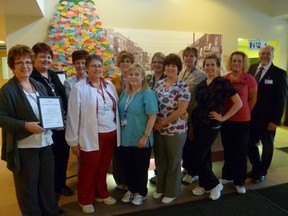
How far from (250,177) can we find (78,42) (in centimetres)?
356

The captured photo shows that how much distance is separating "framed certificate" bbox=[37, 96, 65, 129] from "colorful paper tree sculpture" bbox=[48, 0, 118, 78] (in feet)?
7.96

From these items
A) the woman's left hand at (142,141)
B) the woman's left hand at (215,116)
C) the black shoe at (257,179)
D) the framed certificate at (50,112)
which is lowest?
the black shoe at (257,179)

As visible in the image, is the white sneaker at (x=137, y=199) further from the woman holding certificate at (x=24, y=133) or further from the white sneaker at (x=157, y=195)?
the woman holding certificate at (x=24, y=133)

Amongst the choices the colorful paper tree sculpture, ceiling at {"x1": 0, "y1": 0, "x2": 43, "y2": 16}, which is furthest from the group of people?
the colorful paper tree sculpture

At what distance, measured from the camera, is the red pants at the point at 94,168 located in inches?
82.6

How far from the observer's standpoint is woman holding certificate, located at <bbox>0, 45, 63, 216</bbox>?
1653mm

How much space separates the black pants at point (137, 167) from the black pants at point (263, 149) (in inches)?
60.4

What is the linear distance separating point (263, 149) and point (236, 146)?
649 millimetres

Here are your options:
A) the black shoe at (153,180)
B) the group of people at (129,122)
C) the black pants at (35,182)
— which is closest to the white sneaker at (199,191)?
the group of people at (129,122)

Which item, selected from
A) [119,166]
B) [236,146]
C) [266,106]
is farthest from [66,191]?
[266,106]

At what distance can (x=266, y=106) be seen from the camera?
2744 millimetres

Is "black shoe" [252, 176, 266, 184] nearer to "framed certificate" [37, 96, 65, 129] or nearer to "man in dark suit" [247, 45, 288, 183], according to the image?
"man in dark suit" [247, 45, 288, 183]

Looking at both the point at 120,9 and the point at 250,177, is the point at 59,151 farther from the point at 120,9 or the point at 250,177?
the point at 120,9

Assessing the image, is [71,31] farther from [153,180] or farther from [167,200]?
[167,200]
